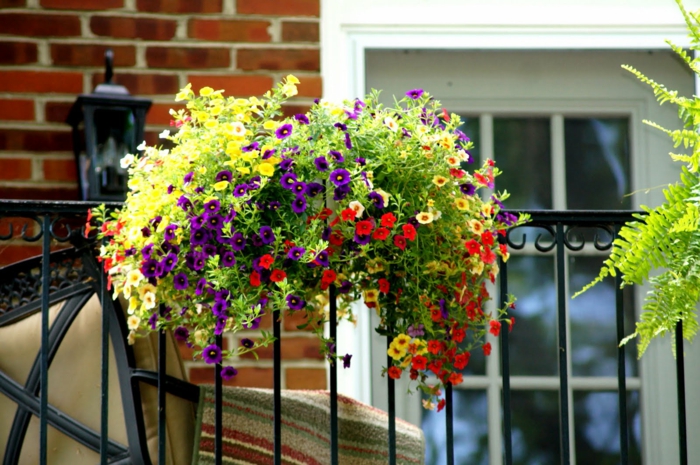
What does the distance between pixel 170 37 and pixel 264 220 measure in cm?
152

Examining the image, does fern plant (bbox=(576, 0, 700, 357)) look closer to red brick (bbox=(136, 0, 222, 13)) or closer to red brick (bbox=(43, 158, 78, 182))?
red brick (bbox=(136, 0, 222, 13))

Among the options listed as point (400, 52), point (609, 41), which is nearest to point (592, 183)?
point (609, 41)

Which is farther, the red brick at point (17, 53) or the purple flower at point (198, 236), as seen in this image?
the red brick at point (17, 53)

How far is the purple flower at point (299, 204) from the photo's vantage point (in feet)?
5.57

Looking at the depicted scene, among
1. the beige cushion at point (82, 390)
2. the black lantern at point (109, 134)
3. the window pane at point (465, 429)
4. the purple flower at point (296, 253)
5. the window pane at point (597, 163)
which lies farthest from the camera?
the window pane at point (597, 163)

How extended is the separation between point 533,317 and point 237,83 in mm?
1318

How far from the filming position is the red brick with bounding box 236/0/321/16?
3084mm

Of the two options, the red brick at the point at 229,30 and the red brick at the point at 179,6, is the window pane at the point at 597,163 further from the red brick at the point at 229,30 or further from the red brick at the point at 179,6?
the red brick at the point at 179,6

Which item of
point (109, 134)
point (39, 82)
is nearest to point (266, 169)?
point (109, 134)

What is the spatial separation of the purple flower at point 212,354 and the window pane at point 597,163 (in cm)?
189

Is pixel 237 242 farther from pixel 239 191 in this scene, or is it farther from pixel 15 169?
pixel 15 169

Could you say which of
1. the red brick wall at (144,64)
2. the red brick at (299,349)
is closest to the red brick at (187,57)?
the red brick wall at (144,64)

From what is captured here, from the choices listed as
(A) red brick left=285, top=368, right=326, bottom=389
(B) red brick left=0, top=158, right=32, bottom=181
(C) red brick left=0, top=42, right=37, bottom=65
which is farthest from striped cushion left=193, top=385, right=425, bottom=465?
(C) red brick left=0, top=42, right=37, bottom=65

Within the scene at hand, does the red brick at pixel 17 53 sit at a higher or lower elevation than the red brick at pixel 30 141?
higher
